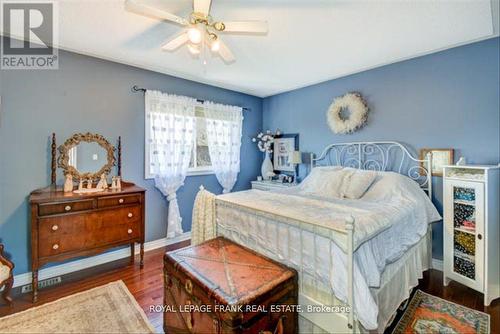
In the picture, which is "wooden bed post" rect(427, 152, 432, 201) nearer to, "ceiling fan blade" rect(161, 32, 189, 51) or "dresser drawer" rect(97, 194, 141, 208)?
"ceiling fan blade" rect(161, 32, 189, 51)

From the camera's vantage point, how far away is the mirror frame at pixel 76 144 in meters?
2.67

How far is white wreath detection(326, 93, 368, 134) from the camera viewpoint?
3312mm

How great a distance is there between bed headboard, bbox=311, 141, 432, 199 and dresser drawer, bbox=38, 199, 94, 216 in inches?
130

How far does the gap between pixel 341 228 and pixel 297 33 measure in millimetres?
1910

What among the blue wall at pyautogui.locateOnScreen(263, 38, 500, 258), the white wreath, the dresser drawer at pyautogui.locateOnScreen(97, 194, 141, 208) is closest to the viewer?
the blue wall at pyautogui.locateOnScreen(263, 38, 500, 258)

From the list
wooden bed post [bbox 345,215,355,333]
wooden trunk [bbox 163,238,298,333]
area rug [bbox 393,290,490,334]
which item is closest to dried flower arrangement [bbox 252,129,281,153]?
wooden trunk [bbox 163,238,298,333]

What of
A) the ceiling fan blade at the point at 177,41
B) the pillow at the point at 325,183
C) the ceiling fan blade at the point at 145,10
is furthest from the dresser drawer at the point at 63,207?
the pillow at the point at 325,183

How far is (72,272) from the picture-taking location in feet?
8.86

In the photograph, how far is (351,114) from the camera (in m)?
3.41

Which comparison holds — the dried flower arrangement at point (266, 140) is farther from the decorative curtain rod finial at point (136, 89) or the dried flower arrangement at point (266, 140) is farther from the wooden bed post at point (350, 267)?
Result: the wooden bed post at point (350, 267)

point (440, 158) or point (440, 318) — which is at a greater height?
point (440, 158)

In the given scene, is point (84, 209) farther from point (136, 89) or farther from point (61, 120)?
point (136, 89)

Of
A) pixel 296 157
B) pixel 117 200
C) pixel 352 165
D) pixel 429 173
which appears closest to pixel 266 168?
pixel 296 157

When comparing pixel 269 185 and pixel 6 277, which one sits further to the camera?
pixel 269 185
